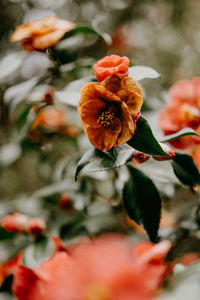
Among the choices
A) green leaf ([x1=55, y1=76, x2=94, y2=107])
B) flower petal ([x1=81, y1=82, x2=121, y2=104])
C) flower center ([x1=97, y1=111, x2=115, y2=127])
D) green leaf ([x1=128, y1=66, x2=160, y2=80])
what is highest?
flower petal ([x1=81, y1=82, x2=121, y2=104])

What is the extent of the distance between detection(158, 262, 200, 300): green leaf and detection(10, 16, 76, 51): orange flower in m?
0.73

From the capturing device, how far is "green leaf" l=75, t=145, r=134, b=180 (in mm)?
603

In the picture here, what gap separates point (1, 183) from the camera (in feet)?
10.3

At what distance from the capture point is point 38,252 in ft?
2.95

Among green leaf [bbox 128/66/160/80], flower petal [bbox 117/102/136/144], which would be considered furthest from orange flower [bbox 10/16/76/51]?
flower petal [bbox 117/102/136/144]

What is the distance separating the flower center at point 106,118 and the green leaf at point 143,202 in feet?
0.73

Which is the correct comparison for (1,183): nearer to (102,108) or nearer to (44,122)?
(44,122)

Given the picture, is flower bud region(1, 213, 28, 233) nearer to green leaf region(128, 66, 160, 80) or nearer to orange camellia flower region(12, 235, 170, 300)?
orange camellia flower region(12, 235, 170, 300)

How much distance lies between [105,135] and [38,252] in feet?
1.58

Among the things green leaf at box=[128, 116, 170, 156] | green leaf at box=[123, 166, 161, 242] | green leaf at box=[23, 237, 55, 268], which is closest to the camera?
green leaf at box=[128, 116, 170, 156]

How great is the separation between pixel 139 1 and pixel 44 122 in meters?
1.86

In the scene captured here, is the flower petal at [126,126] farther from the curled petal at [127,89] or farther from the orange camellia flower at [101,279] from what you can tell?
the orange camellia flower at [101,279]

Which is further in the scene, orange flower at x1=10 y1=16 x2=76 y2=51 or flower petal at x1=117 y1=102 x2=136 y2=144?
orange flower at x1=10 y1=16 x2=76 y2=51

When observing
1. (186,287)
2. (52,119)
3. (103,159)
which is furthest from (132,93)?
(52,119)
